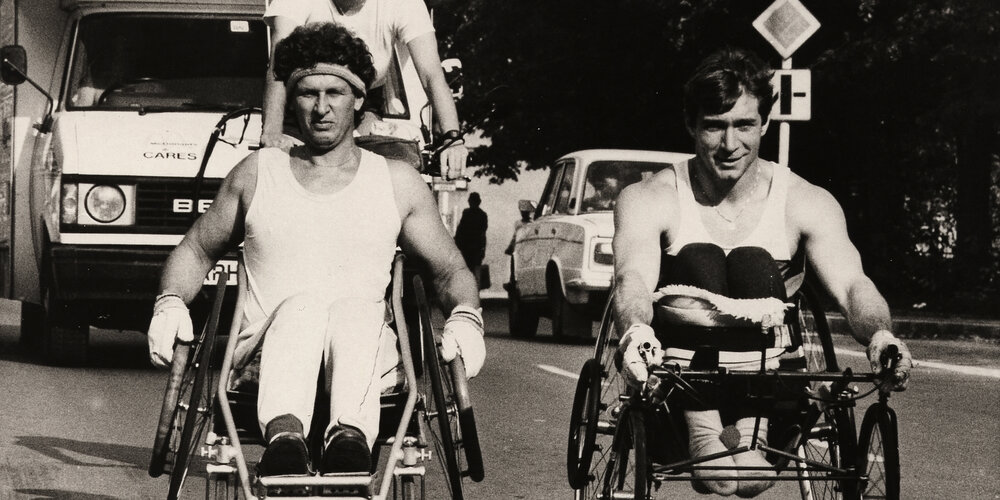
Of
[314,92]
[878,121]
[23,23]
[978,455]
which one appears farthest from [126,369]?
[878,121]

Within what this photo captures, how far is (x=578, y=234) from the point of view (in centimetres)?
1554

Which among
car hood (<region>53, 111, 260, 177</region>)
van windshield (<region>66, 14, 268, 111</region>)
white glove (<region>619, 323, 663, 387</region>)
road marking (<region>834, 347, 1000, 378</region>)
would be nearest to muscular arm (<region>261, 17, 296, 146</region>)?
white glove (<region>619, 323, 663, 387</region>)

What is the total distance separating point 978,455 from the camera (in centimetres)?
836

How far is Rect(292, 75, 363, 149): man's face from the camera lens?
5289 mm

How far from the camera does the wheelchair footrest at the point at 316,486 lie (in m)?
4.45

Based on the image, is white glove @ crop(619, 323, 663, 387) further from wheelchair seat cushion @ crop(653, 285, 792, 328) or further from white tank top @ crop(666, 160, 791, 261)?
white tank top @ crop(666, 160, 791, 261)

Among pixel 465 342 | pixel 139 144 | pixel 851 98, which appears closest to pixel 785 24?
pixel 851 98

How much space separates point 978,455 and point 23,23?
277 inches

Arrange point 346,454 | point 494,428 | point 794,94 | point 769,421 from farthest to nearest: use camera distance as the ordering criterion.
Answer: point 794,94, point 494,428, point 769,421, point 346,454

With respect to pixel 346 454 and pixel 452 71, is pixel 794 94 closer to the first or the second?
pixel 452 71

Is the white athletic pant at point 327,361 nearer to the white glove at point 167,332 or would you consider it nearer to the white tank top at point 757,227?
the white glove at point 167,332

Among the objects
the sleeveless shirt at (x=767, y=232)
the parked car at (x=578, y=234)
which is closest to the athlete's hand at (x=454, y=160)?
the sleeveless shirt at (x=767, y=232)

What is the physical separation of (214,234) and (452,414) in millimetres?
1100

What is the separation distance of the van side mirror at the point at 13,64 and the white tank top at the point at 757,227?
6.45 meters
